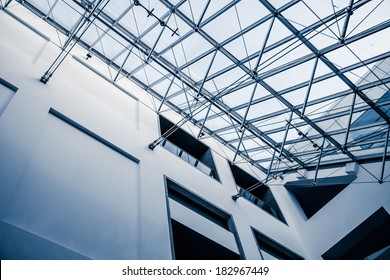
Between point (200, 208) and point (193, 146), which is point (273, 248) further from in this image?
point (193, 146)

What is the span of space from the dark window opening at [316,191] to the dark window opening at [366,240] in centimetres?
346

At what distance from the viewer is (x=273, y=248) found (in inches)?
763

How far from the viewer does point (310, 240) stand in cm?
2139

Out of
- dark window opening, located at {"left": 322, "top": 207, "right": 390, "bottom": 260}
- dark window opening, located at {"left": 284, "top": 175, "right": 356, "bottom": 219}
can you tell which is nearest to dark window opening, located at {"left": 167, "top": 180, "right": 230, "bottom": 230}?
dark window opening, located at {"left": 322, "top": 207, "right": 390, "bottom": 260}

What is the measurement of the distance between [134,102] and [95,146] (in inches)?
293

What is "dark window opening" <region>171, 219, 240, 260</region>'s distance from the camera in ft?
46.8

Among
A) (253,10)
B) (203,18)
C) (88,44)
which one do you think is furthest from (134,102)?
(253,10)

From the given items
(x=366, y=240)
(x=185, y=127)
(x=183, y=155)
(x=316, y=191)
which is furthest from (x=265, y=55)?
(x=366, y=240)

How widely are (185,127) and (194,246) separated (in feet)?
34.4

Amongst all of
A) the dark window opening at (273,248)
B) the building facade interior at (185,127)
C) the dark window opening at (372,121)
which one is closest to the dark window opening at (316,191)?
the building facade interior at (185,127)

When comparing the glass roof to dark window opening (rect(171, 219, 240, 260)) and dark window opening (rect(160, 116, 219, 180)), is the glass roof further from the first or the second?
dark window opening (rect(171, 219, 240, 260))

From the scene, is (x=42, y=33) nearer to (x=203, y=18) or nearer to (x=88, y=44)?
(x=88, y=44)

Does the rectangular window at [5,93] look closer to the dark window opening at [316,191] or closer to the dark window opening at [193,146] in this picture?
the dark window opening at [193,146]

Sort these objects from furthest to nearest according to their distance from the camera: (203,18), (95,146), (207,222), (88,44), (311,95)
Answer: (88,44) → (311,95) → (203,18) → (207,222) → (95,146)
